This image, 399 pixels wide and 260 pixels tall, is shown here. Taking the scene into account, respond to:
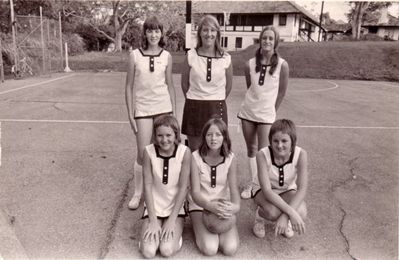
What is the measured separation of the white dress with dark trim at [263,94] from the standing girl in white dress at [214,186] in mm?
832

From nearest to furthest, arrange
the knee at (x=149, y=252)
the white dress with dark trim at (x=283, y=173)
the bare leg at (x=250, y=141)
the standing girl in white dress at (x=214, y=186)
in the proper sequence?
the knee at (x=149, y=252)
the standing girl in white dress at (x=214, y=186)
the white dress with dark trim at (x=283, y=173)
the bare leg at (x=250, y=141)

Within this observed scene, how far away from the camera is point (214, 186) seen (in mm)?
2992

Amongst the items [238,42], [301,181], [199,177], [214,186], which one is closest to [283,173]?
[301,181]

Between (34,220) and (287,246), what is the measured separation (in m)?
2.11

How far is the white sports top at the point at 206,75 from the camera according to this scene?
3527mm

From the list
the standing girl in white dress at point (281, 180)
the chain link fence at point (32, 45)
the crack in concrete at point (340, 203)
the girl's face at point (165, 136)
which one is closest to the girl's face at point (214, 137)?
the girl's face at point (165, 136)

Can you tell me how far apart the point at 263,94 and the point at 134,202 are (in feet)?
5.23

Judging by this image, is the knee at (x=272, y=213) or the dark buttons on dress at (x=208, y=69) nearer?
the knee at (x=272, y=213)

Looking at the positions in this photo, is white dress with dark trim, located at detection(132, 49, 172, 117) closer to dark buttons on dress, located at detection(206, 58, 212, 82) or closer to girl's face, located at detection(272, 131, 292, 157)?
dark buttons on dress, located at detection(206, 58, 212, 82)

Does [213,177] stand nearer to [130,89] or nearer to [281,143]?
[281,143]

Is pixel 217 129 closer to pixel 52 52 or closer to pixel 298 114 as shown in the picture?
pixel 298 114

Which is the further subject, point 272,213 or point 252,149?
point 252,149

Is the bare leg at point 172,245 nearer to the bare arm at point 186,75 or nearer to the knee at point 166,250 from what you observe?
the knee at point 166,250

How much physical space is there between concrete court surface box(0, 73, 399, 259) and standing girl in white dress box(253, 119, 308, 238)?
23 cm
